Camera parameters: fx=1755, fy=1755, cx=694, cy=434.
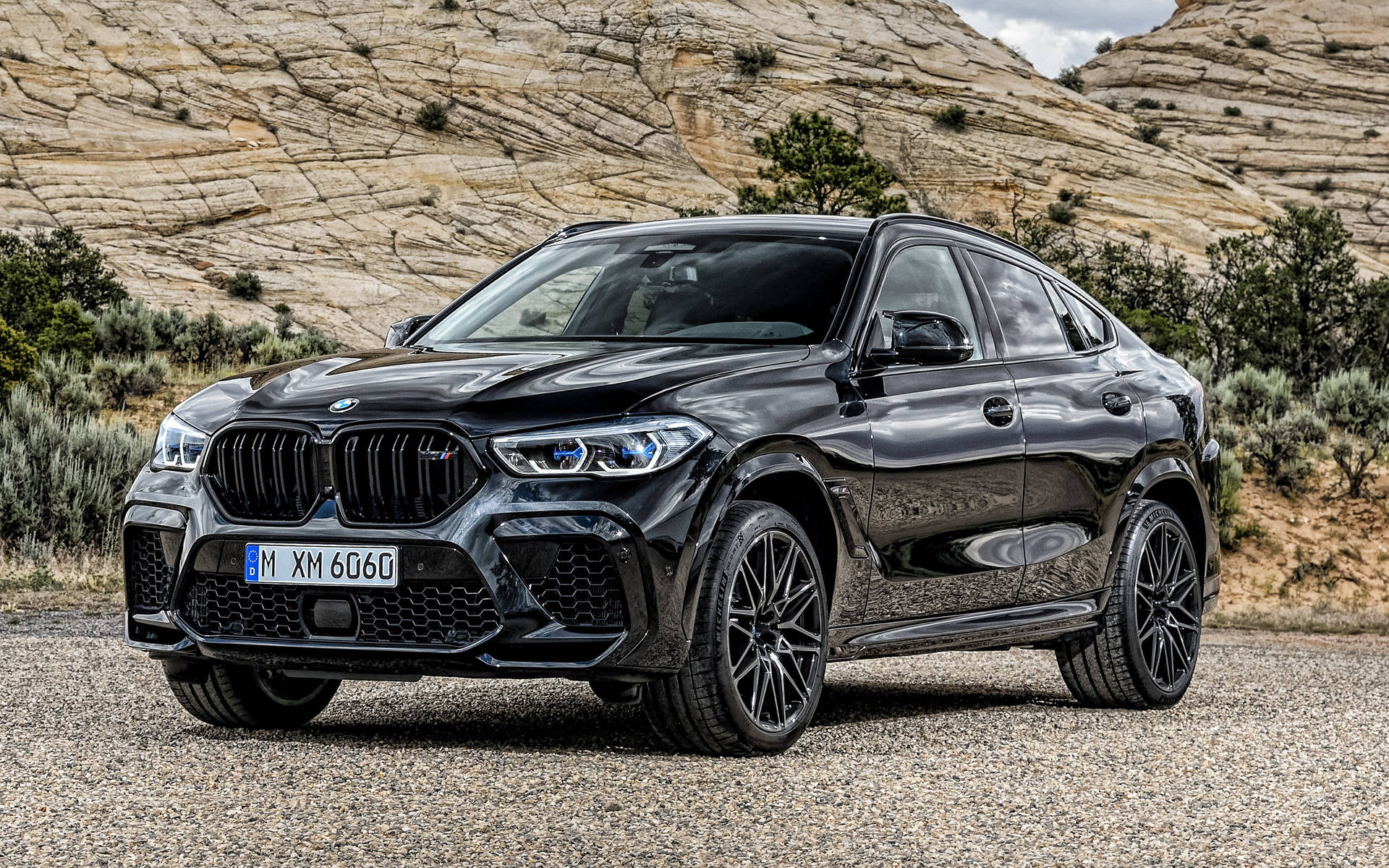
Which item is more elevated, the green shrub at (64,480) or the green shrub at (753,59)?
the green shrub at (753,59)

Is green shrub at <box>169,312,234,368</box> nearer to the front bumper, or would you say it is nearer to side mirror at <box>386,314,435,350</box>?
side mirror at <box>386,314,435,350</box>

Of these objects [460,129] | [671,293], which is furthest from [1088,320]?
[460,129]

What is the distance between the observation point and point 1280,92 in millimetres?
78562

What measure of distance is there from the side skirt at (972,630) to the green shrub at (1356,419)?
54.7 feet

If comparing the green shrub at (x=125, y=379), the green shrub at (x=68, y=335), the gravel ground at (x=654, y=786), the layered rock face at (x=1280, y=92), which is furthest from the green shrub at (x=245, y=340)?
the layered rock face at (x=1280, y=92)

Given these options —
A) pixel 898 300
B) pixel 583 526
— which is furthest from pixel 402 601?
pixel 898 300

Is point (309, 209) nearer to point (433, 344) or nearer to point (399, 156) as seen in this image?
point (399, 156)

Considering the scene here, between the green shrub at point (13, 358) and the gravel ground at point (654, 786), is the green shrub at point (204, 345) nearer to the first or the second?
the green shrub at point (13, 358)

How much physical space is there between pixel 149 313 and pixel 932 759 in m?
31.0

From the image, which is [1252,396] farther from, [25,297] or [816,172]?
A: [25,297]

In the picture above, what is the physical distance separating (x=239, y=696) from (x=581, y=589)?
1.70m

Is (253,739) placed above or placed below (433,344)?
below

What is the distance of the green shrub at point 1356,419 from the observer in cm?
2305

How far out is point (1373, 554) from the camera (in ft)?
69.8
